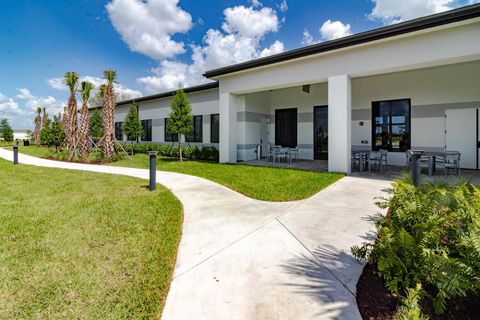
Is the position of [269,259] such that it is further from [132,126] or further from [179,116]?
[132,126]

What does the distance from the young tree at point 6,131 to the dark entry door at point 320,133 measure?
5283cm

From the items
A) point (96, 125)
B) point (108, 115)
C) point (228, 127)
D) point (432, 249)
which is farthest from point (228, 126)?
point (96, 125)

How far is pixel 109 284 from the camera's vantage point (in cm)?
262

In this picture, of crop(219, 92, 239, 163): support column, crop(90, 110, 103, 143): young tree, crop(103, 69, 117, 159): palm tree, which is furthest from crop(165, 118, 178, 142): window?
crop(90, 110, 103, 143): young tree

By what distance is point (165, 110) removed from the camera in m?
18.3

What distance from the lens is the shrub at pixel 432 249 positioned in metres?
1.90

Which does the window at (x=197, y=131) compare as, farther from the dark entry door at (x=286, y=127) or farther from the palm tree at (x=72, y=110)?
the palm tree at (x=72, y=110)

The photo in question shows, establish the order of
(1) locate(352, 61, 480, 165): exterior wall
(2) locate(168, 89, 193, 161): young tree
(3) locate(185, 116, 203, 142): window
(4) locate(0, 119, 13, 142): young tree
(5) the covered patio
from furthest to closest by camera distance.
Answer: (4) locate(0, 119, 13, 142): young tree → (3) locate(185, 116, 203, 142): window → (2) locate(168, 89, 193, 161): young tree → (1) locate(352, 61, 480, 165): exterior wall → (5) the covered patio

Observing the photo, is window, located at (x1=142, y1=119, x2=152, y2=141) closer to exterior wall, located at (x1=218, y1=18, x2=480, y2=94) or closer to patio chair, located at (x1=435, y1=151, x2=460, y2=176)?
exterior wall, located at (x1=218, y1=18, x2=480, y2=94)

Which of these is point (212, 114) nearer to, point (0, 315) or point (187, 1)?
point (187, 1)

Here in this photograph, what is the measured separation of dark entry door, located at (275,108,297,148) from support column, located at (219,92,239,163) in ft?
11.2

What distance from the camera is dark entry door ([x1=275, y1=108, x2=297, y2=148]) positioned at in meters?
14.2

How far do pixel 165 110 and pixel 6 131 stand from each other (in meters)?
41.8

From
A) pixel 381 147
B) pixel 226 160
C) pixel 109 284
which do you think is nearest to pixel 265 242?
pixel 109 284
